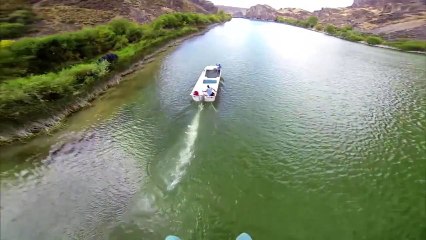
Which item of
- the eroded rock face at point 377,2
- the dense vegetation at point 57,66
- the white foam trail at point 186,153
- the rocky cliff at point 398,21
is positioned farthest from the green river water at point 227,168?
the eroded rock face at point 377,2

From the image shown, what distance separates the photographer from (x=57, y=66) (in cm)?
2616

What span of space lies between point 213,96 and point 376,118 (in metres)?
13.6

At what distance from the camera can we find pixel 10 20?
12.1 meters

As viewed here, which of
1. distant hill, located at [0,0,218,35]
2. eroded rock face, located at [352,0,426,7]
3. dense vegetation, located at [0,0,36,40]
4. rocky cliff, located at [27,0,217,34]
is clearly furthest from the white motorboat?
eroded rock face, located at [352,0,426,7]

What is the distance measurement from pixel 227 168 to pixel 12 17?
496 inches

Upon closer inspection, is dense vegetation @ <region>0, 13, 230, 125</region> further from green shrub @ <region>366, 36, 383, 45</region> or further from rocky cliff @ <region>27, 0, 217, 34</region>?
green shrub @ <region>366, 36, 383, 45</region>

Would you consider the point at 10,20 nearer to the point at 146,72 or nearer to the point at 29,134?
the point at 29,134

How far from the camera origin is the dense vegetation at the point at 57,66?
16.9 m

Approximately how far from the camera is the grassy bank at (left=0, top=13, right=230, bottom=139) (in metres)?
16.8

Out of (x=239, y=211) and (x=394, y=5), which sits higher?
(x=394, y=5)

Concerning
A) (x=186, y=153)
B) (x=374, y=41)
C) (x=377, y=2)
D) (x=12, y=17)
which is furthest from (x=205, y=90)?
(x=377, y=2)

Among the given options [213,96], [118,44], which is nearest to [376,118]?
[213,96]

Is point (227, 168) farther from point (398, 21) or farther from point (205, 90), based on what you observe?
point (398, 21)

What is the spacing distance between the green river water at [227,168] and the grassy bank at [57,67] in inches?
69.4
